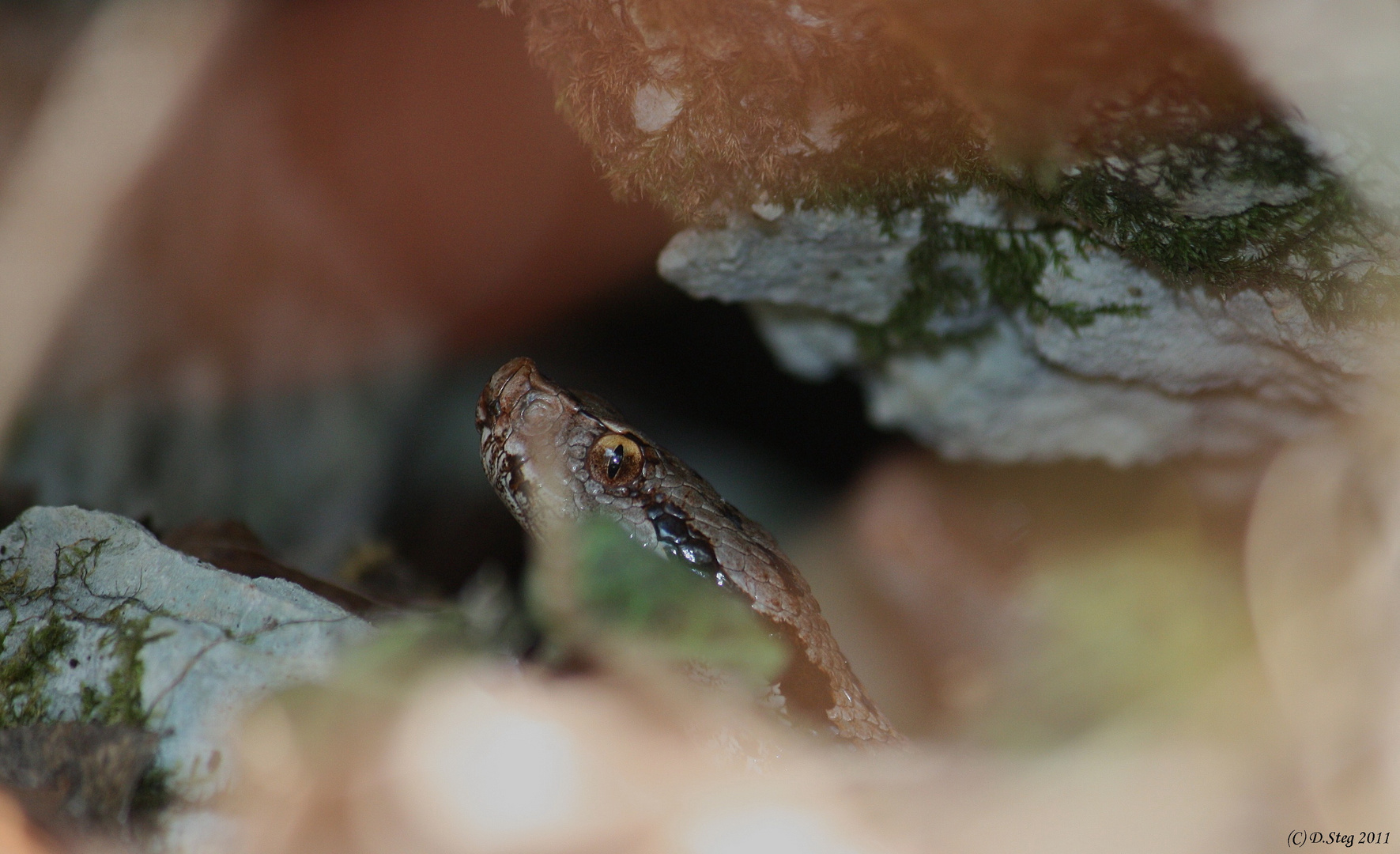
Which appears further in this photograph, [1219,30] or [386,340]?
[386,340]

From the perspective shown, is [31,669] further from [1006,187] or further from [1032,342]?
[1032,342]

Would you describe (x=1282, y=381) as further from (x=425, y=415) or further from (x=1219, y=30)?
(x=425, y=415)

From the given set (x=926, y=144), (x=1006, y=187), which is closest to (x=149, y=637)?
(x=926, y=144)

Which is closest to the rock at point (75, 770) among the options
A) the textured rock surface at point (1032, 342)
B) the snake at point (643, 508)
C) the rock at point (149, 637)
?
the rock at point (149, 637)

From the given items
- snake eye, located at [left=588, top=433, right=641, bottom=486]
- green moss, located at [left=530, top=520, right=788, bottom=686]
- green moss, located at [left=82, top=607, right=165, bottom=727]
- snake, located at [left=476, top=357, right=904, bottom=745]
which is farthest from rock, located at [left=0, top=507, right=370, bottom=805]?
snake eye, located at [left=588, top=433, right=641, bottom=486]

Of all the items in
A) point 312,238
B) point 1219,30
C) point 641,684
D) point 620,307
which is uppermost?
point 1219,30

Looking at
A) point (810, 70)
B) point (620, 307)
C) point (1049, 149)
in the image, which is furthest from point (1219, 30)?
point (620, 307)
